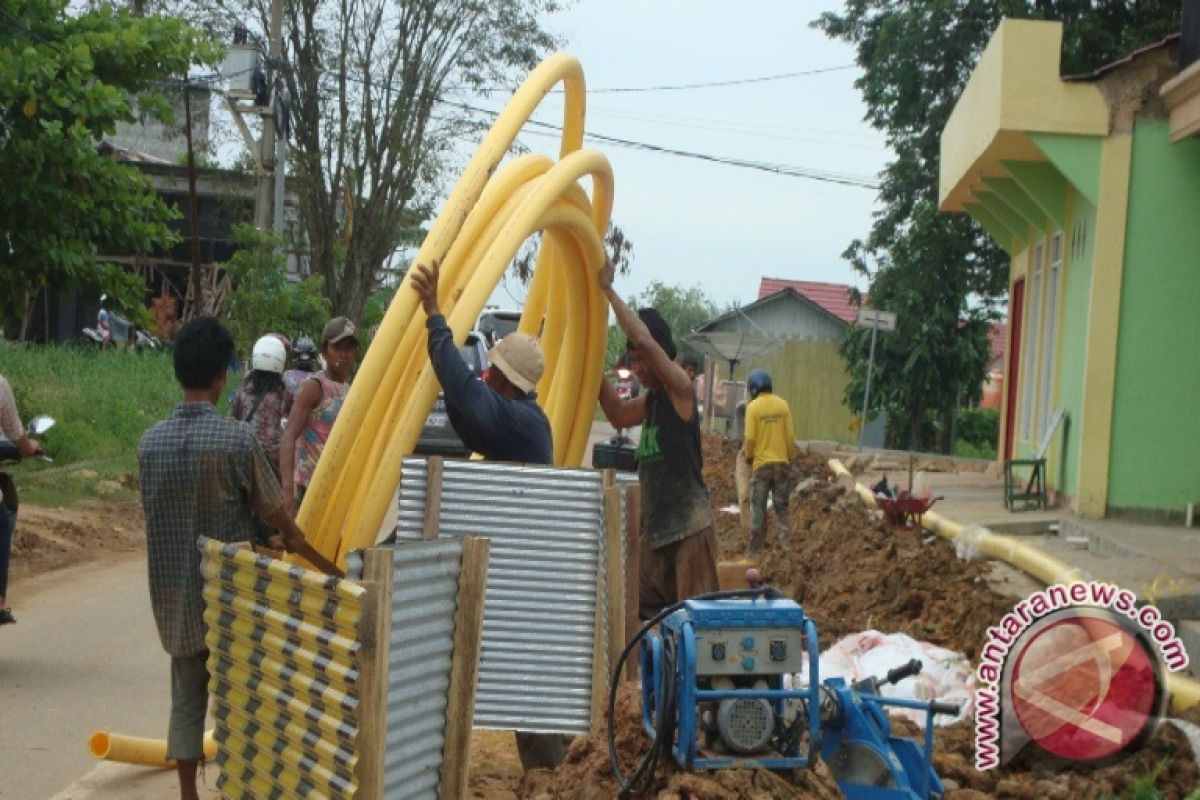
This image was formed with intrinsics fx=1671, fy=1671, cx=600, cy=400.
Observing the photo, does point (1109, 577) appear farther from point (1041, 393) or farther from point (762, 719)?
point (1041, 393)

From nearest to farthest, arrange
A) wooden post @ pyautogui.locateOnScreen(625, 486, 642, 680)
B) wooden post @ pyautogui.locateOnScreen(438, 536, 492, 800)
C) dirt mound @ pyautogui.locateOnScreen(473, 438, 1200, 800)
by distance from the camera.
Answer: wooden post @ pyautogui.locateOnScreen(438, 536, 492, 800) → dirt mound @ pyautogui.locateOnScreen(473, 438, 1200, 800) → wooden post @ pyautogui.locateOnScreen(625, 486, 642, 680)

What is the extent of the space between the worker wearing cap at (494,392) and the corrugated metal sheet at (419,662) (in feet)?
5.16

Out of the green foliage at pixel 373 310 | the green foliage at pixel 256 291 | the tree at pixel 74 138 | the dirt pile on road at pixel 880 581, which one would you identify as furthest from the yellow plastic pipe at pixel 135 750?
the green foliage at pixel 373 310

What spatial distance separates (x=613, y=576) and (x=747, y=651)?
1.69 metres

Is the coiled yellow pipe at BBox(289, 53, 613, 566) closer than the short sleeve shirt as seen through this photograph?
No

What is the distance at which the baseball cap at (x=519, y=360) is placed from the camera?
6.97 m

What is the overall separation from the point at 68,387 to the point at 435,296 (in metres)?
17.7

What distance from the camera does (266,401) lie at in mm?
10258

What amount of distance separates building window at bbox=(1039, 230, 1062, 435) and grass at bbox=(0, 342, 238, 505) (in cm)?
1038

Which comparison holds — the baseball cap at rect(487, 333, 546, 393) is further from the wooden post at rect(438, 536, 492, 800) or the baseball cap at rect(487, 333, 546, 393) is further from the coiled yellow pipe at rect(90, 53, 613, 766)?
the wooden post at rect(438, 536, 492, 800)

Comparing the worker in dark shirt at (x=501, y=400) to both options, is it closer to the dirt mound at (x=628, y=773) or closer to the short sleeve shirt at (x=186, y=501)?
the dirt mound at (x=628, y=773)

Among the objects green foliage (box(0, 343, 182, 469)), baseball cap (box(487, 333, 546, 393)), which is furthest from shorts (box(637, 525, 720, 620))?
green foliage (box(0, 343, 182, 469))

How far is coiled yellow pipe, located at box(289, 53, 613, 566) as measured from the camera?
→ 765cm

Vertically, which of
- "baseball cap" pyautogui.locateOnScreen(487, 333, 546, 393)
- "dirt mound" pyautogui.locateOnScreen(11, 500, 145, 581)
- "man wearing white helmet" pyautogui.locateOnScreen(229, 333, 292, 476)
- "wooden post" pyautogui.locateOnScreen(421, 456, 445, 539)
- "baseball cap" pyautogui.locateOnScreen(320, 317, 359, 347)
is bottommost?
"dirt mound" pyautogui.locateOnScreen(11, 500, 145, 581)
